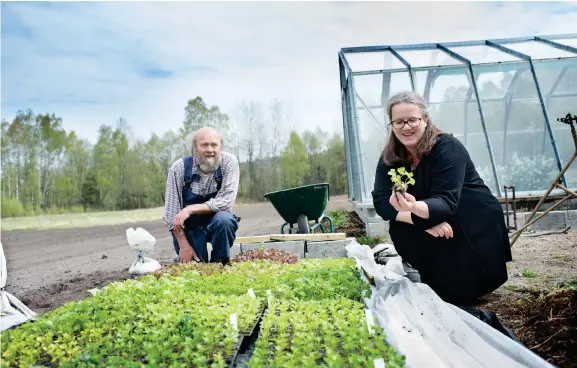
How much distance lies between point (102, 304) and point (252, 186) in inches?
666

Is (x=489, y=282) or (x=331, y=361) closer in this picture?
(x=331, y=361)

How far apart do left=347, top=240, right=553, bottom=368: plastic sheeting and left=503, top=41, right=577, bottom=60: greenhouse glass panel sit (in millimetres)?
6500

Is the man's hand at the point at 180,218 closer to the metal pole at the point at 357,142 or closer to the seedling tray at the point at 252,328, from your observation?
the seedling tray at the point at 252,328

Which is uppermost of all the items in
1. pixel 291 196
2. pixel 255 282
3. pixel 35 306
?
pixel 291 196

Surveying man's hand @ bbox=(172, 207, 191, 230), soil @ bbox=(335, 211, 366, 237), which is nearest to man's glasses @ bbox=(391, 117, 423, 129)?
man's hand @ bbox=(172, 207, 191, 230)

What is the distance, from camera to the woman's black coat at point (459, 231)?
261 centimetres

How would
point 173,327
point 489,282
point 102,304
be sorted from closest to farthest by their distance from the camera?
point 173,327 < point 102,304 < point 489,282

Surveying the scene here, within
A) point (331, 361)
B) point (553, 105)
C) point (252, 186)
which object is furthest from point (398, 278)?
point (252, 186)

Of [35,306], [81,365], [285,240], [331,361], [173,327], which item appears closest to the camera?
[331,361]

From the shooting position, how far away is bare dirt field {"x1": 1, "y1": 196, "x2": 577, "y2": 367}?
79.2 inches

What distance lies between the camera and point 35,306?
149 inches

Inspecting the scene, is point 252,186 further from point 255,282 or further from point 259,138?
point 255,282

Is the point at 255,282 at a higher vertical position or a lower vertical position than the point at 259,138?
lower

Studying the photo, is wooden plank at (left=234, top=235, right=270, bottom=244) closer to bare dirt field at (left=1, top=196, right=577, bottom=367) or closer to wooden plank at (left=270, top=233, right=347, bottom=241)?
wooden plank at (left=270, top=233, right=347, bottom=241)
